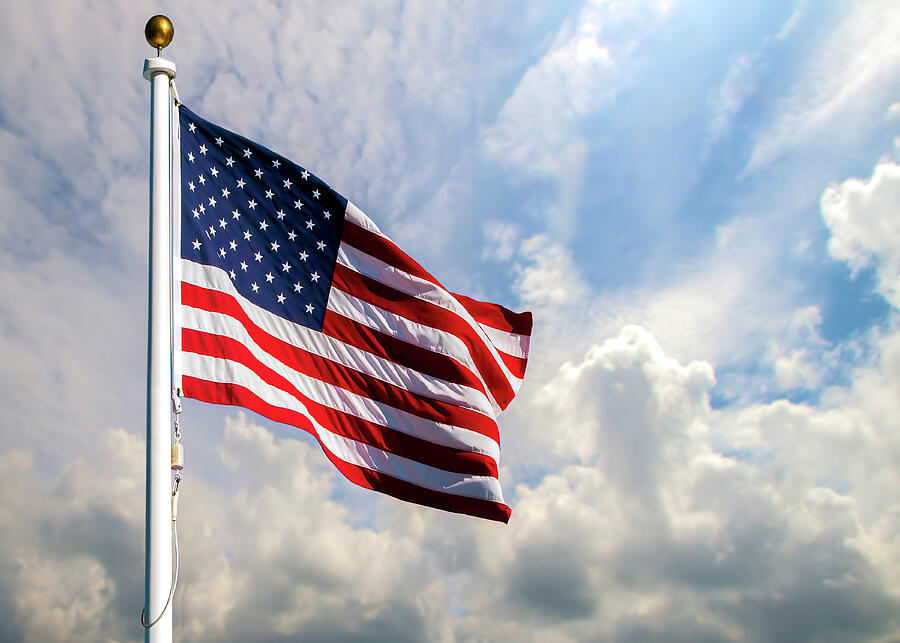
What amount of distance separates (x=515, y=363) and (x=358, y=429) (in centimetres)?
516

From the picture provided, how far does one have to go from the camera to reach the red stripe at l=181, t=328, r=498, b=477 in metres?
12.4

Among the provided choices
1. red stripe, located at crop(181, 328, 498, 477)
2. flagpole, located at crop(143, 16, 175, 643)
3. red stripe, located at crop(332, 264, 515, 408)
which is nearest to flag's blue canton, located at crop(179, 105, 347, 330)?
red stripe, located at crop(332, 264, 515, 408)

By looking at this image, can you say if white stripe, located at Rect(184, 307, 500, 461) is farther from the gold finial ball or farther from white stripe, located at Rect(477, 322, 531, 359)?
the gold finial ball

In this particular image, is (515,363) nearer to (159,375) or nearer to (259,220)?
(259,220)

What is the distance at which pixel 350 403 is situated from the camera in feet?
46.4

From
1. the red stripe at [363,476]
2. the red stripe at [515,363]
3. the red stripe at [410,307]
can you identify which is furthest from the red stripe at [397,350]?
the red stripe at [515,363]

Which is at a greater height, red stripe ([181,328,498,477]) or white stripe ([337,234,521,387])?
white stripe ([337,234,521,387])

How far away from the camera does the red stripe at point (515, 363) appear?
17.6m

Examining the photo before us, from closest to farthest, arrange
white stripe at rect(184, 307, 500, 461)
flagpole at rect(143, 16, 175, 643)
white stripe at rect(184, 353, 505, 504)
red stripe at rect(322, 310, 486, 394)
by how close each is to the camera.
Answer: flagpole at rect(143, 16, 175, 643) → white stripe at rect(184, 353, 505, 504) → white stripe at rect(184, 307, 500, 461) → red stripe at rect(322, 310, 486, 394)

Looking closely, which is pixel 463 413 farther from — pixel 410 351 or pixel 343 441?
pixel 343 441

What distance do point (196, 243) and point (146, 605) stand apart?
611cm

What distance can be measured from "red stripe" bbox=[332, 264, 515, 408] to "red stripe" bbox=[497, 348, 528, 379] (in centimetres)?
103

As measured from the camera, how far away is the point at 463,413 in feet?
49.5

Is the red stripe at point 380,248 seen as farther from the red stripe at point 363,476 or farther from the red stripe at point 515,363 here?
the red stripe at point 363,476
